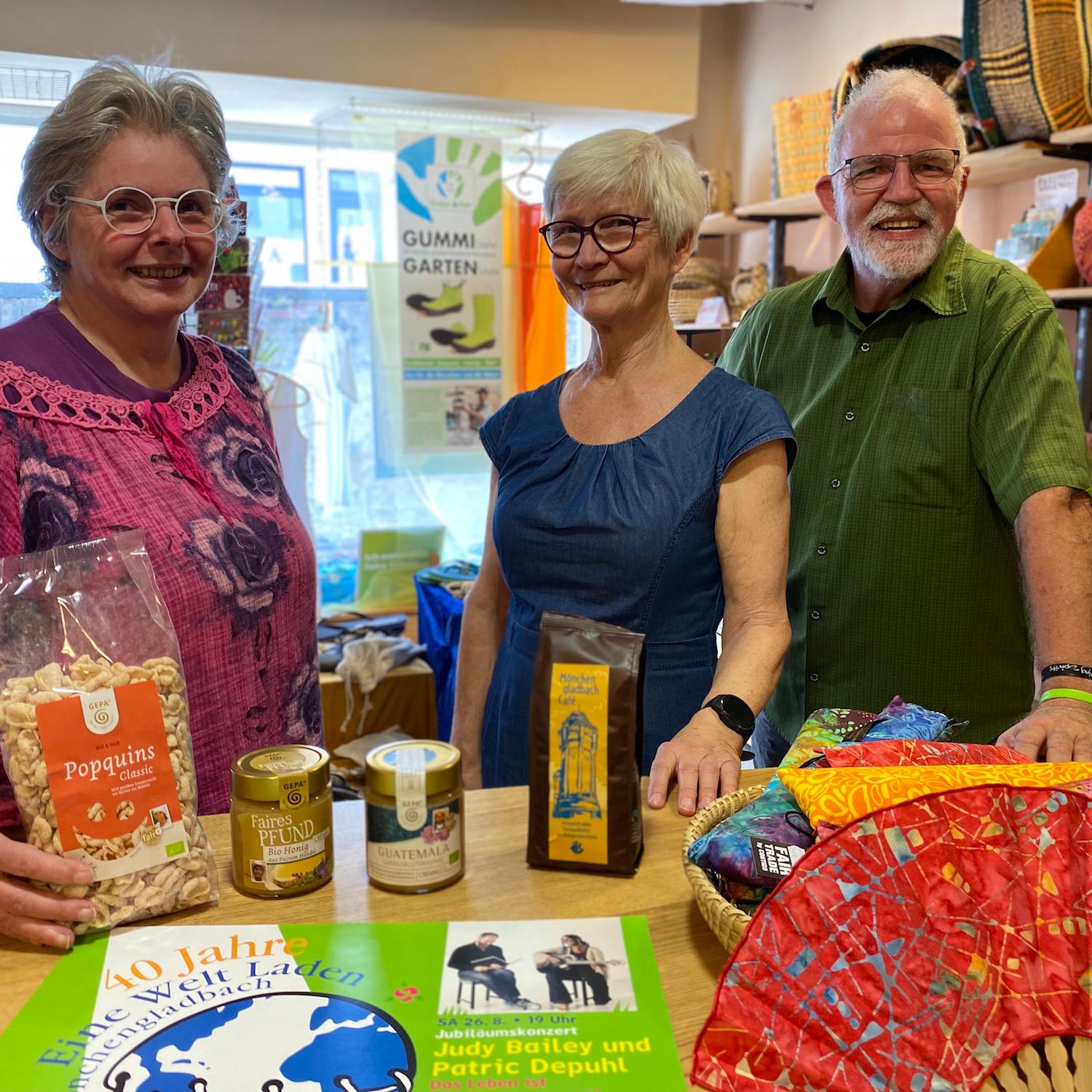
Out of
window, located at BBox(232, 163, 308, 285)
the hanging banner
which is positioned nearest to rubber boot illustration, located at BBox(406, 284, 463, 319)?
the hanging banner

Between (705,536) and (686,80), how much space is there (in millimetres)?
3951

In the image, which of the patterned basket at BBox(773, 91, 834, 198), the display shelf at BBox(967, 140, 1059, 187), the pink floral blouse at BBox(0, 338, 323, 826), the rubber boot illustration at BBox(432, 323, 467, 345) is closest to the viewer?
the pink floral blouse at BBox(0, 338, 323, 826)

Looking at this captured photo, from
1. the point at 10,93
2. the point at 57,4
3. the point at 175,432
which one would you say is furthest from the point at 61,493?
the point at 57,4

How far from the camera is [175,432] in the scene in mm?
1471

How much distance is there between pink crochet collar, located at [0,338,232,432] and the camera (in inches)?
53.4

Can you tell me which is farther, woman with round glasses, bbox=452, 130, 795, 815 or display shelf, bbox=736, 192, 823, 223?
display shelf, bbox=736, 192, 823, 223

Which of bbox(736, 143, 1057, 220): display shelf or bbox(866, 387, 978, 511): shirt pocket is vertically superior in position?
bbox(736, 143, 1057, 220): display shelf

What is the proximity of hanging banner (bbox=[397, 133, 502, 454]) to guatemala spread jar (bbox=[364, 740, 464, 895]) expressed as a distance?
3617mm

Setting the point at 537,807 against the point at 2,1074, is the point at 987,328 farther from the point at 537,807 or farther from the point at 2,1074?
the point at 2,1074

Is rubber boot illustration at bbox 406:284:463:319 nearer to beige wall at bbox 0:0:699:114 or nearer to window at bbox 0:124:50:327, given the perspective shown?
beige wall at bbox 0:0:699:114

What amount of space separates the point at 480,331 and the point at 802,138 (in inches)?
63.7

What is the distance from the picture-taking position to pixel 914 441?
178cm

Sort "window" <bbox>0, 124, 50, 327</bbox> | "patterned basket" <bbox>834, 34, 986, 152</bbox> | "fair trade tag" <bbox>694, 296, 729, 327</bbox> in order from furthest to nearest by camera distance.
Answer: "fair trade tag" <bbox>694, 296, 729, 327</bbox>
"window" <bbox>0, 124, 50, 327</bbox>
"patterned basket" <bbox>834, 34, 986, 152</bbox>

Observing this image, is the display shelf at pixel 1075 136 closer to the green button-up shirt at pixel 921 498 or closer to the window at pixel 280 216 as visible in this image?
the green button-up shirt at pixel 921 498
